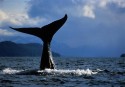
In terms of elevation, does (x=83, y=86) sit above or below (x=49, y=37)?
below

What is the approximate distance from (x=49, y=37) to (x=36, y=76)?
2.91 meters

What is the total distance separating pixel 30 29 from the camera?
26000 mm

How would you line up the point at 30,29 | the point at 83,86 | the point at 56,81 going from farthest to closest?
the point at 30,29 < the point at 56,81 < the point at 83,86

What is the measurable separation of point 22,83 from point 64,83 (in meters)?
2.46

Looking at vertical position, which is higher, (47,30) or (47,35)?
(47,30)

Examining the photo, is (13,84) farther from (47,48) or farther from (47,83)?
(47,48)

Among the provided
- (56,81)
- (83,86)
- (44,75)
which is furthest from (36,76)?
(83,86)

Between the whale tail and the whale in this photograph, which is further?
the whale tail

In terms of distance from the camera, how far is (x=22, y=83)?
2275cm

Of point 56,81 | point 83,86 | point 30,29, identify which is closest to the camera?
point 83,86

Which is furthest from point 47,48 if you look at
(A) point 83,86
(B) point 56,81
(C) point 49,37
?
(A) point 83,86

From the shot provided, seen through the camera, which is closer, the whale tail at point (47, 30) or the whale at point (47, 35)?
the whale at point (47, 35)

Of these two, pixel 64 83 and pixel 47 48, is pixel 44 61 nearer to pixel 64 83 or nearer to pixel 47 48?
pixel 47 48

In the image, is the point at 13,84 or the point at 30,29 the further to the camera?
the point at 30,29
